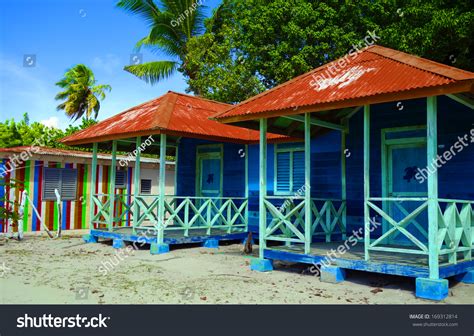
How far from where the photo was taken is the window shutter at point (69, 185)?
16.0 m

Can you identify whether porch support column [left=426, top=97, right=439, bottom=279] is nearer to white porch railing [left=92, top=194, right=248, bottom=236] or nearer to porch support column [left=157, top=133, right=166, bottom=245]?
porch support column [left=157, top=133, right=166, bottom=245]

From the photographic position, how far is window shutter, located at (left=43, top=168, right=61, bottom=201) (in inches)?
610

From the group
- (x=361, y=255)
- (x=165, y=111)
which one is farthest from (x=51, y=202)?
(x=361, y=255)

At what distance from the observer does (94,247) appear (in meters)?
12.1

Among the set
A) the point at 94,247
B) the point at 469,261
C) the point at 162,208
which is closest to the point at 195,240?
the point at 162,208

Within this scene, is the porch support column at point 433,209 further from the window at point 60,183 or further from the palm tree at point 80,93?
the palm tree at point 80,93

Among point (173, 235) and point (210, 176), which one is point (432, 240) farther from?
point (210, 176)

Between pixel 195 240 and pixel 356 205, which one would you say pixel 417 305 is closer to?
pixel 356 205

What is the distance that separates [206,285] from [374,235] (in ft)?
13.0

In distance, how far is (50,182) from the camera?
15648mm

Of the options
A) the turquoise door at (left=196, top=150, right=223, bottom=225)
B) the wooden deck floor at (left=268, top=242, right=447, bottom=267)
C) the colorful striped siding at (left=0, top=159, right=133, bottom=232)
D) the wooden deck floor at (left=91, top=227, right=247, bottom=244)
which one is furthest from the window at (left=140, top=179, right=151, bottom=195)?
the wooden deck floor at (left=268, top=242, right=447, bottom=267)

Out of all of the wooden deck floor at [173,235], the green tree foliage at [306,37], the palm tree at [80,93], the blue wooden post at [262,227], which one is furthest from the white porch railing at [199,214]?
the palm tree at [80,93]

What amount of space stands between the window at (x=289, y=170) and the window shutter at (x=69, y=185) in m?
7.72

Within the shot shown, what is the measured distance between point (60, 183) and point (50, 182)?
354mm
